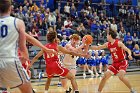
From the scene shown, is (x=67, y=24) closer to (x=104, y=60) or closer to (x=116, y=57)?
(x=104, y=60)

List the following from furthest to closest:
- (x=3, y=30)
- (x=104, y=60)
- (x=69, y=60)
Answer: (x=104, y=60), (x=69, y=60), (x=3, y=30)

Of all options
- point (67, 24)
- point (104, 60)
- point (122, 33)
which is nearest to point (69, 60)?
point (104, 60)

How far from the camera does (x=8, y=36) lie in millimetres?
4809

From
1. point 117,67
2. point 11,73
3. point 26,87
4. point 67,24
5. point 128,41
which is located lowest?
point 128,41

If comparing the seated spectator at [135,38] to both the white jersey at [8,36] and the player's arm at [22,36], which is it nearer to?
the player's arm at [22,36]

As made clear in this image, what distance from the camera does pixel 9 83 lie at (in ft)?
15.9

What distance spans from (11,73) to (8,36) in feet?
1.67

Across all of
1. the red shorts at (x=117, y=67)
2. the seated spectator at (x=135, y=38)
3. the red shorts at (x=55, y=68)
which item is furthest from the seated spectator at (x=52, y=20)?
the red shorts at (x=55, y=68)

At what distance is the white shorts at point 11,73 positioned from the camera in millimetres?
4770

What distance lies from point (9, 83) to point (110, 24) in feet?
68.0

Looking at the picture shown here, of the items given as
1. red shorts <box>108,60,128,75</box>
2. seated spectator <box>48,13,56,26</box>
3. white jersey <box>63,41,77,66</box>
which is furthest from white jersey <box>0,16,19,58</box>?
seated spectator <box>48,13,56,26</box>

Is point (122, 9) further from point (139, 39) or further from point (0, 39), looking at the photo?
point (0, 39)

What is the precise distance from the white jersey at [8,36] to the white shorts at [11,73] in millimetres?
98

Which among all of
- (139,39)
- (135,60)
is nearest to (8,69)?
(135,60)
